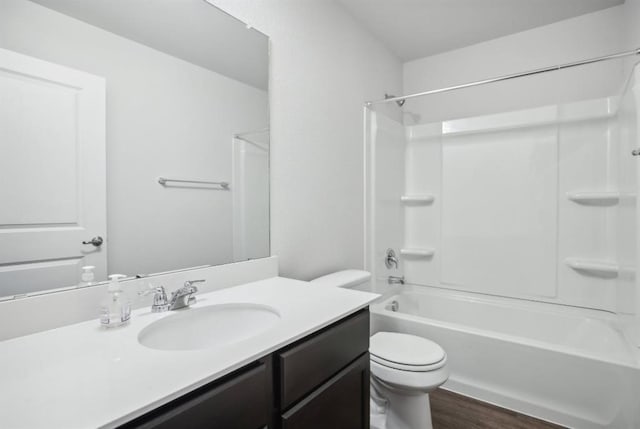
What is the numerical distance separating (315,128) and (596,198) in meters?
1.91

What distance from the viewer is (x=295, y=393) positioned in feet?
2.85

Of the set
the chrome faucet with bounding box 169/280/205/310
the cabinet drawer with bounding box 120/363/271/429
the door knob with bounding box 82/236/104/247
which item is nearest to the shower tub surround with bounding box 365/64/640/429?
the chrome faucet with bounding box 169/280/205/310

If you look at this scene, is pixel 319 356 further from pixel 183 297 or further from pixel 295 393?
pixel 183 297

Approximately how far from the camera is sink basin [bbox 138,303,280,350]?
98 centimetres

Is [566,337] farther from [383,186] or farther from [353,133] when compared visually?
[353,133]

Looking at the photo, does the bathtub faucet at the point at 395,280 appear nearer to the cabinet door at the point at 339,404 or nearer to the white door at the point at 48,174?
the cabinet door at the point at 339,404

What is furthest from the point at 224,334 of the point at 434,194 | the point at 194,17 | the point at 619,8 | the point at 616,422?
the point at 619,8

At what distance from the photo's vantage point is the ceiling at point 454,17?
7.00ft

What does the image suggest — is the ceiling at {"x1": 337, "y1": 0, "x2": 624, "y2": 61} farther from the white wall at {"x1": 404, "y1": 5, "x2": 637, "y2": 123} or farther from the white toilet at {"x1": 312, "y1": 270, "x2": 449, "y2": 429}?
the white toilet at {"x1": 312, "y1": 270, "x2": 449, "y2": 429}

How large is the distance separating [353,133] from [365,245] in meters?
0.82

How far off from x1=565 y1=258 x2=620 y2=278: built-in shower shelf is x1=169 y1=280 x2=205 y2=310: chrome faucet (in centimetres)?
244

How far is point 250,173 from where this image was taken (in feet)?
4.94

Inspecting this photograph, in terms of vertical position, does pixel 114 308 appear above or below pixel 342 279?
above

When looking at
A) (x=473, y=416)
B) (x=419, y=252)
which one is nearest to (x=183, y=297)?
(x=473, y=416)
